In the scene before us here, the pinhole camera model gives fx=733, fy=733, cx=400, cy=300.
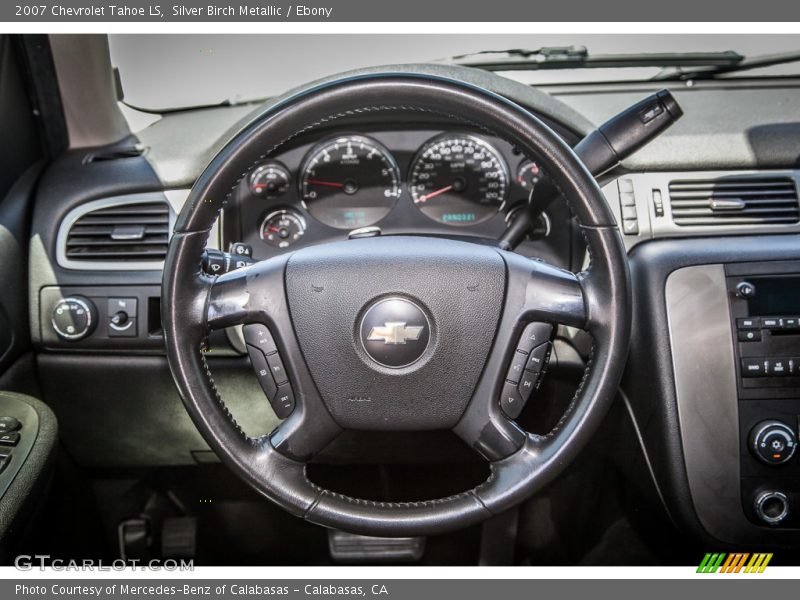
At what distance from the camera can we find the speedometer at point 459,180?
174 centimetres

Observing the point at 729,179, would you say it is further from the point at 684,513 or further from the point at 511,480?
the point at 511,480

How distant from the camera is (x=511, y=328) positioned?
3.94 feet

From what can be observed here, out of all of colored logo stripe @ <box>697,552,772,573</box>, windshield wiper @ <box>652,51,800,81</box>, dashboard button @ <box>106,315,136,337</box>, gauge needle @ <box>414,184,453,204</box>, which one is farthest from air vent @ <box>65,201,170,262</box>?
colored logo stripe @ <box>697,552,772,573</box>

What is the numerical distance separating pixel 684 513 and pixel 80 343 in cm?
140

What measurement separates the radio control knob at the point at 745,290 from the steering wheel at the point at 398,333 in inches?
19.2

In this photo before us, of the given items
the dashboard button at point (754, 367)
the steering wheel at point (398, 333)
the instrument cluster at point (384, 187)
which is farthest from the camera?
the instrument cluster at point (384, 187)

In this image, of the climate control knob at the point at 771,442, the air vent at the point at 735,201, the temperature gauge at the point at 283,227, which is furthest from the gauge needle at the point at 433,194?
the climate control knob at the point at 771,442

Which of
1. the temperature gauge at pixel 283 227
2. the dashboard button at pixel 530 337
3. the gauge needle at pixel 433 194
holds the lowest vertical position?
the dashboard button at pixel 530 337

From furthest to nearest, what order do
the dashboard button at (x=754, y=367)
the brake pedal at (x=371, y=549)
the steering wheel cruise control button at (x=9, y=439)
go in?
the brake pedal at (x=371, y=549)
the dashboard button at (x=754, y=367)
the steering wheel cruise control button at (x=9, y=439)

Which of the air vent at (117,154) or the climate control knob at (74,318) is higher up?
the air vent at (117,154)

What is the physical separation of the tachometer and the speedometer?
2.6 inches

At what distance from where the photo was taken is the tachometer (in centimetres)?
174

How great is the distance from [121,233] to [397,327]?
2.80ft

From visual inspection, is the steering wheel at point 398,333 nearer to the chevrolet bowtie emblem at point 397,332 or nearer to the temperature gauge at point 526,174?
the chevrolet bowtie emblem at point 397,332
